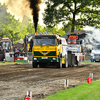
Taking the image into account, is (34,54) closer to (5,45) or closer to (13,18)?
(5,45)

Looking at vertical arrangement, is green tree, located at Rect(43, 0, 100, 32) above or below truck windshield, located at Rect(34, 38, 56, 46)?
above

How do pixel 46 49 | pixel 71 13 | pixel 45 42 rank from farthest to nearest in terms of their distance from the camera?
pixel 71 13
pixel 45 42
pixel 46 49

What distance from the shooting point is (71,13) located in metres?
51.7

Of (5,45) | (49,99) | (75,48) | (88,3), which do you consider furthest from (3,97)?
(88,3)

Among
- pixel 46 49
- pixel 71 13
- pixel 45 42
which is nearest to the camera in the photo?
pixel 46 49

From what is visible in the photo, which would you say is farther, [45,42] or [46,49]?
[45,42]

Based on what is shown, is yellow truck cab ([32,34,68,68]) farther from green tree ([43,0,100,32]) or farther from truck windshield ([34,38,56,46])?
green tree ([43,0,100,32])

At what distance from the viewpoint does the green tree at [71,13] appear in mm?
50281

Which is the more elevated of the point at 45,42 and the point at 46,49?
the point at 45,42

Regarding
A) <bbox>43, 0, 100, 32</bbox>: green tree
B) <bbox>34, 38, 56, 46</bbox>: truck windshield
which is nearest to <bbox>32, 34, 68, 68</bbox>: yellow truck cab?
<bbox>34, 38, 56, 46</bbox>: truck windshield

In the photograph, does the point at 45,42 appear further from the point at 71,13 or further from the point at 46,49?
the point at 71,13

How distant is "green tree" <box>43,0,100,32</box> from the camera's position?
50.3 metres

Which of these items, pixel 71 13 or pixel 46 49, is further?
pixel 71 13

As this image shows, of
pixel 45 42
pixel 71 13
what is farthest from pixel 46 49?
pixel 71 13
